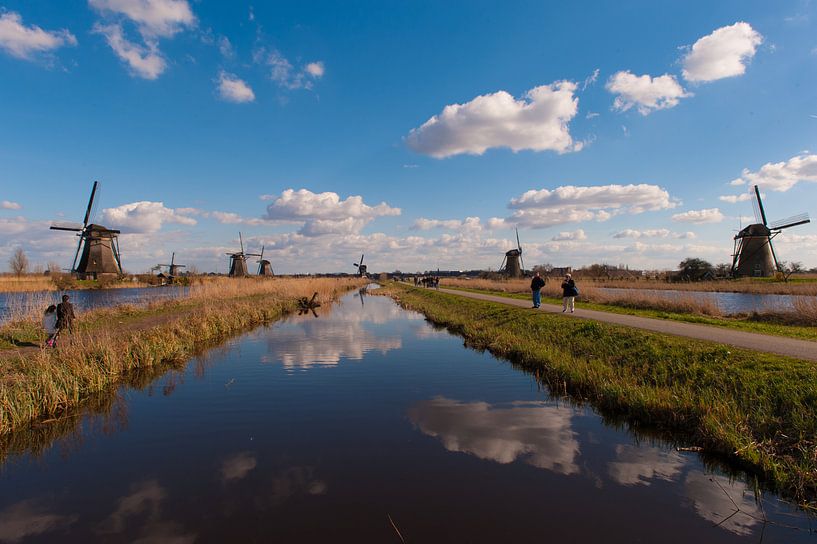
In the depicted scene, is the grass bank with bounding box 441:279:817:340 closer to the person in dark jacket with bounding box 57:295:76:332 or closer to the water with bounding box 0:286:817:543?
the water with bounding box 0:286:817:543

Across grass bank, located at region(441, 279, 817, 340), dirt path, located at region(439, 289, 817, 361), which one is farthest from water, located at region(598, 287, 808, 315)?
dirt path, located at region(439, 289, 817, 361)

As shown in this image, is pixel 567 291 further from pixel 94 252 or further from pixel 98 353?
pixel 94 252

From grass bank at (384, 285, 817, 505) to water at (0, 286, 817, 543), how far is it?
1.78 feet

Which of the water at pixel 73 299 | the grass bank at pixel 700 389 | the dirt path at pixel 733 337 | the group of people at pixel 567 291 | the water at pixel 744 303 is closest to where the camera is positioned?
the grass bank at pixel 700 389

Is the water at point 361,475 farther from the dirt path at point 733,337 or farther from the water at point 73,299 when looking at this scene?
the water at point 73,299

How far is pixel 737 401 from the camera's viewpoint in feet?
24.5

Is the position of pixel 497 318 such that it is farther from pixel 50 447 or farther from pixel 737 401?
pixel 50 447

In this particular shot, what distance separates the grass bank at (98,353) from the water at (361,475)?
0.65 m

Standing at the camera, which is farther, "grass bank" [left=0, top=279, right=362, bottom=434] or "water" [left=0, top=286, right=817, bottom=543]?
"grass bank" [left=0, top=279, right=362, bottom=434]

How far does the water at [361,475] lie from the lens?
4727 mm

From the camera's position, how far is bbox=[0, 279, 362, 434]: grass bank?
326 inches

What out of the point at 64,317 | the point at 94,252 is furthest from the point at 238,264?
the point at 64,317

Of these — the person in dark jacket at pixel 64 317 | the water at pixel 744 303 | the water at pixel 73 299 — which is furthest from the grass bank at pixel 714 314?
the water at pixel 73 299

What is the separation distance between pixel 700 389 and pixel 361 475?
686 cm
